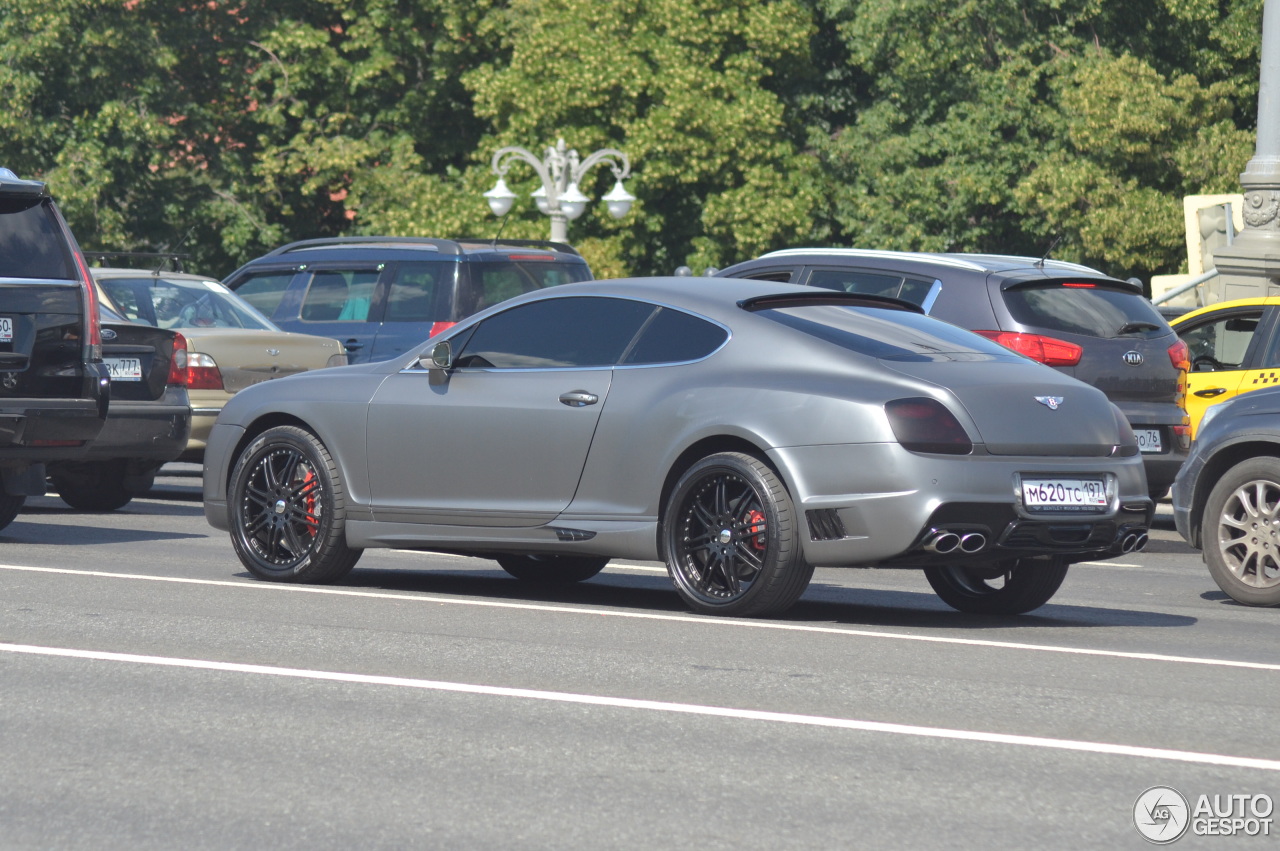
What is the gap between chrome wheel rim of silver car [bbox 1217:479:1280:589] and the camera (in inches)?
394

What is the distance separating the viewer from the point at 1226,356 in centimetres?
1532

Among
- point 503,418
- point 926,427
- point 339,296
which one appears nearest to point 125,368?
point 339,296

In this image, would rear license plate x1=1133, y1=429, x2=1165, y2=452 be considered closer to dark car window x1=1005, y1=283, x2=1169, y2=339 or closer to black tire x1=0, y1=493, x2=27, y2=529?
dark car window x1=1005, y1=283, x2=1169, y2=339

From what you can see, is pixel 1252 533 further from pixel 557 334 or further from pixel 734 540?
pixel 557 334

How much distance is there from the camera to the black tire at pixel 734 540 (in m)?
8.30

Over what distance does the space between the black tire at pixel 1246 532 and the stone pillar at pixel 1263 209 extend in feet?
38.9

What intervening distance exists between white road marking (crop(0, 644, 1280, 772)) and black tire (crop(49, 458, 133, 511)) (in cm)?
701

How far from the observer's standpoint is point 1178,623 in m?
9.23

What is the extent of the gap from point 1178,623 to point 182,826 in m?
5.60

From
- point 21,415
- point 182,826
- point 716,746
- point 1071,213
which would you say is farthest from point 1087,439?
point 1071,213

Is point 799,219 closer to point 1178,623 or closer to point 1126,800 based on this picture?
point 1178,623

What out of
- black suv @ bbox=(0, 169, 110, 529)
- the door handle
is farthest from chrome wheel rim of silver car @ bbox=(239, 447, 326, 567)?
black suv @ bbox=(0, 169, 110, 529)

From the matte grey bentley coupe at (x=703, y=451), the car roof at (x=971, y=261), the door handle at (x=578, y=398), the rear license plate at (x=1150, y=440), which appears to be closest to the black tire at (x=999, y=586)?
the matte grey bentley coupe at (x=703, y=451)

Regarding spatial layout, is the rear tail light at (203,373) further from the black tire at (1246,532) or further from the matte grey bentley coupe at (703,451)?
the black tire at (1246,532)
